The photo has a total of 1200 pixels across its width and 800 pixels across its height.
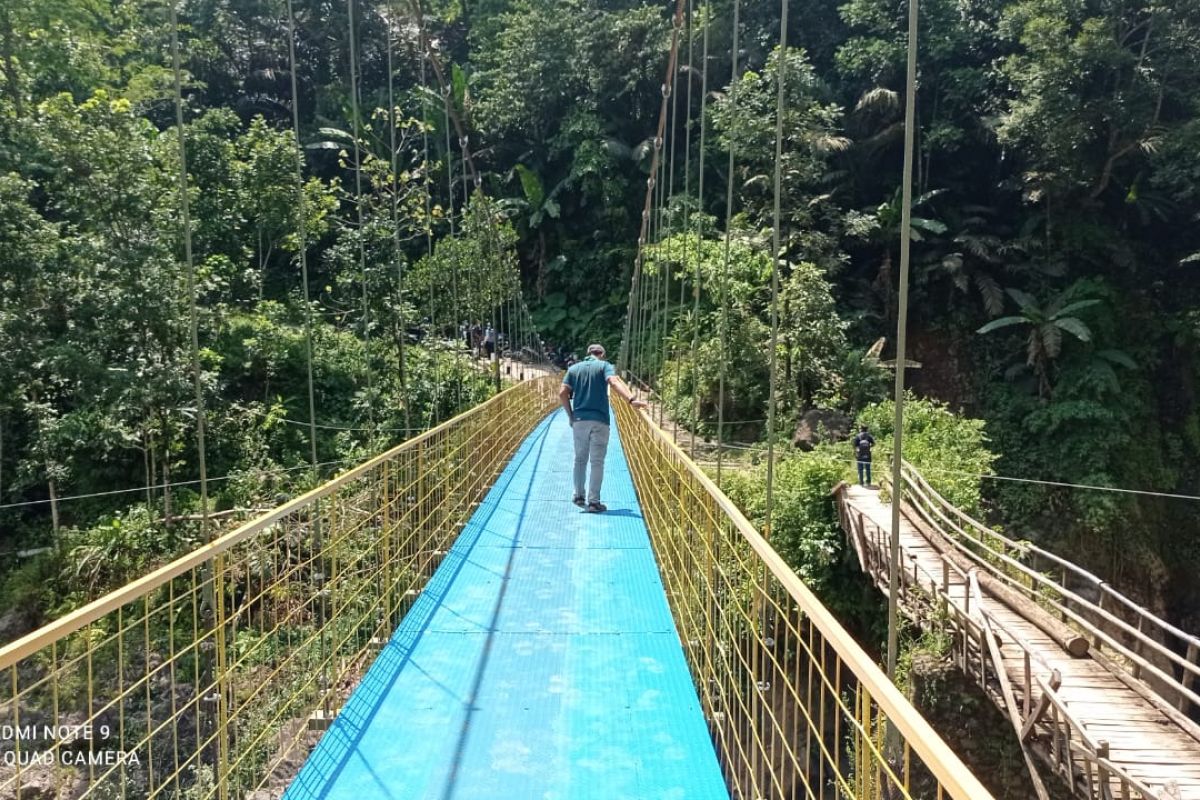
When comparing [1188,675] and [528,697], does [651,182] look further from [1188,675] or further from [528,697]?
[528,697]

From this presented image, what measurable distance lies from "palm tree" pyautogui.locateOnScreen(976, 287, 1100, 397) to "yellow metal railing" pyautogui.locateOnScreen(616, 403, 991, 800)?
49.1 feet

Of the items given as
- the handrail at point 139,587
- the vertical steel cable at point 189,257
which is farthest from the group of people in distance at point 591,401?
the vertical steel cable at point 189,257

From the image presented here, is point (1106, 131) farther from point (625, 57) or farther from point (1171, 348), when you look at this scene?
point (625, 57)

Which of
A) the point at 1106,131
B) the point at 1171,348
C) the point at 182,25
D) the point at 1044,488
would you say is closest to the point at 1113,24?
the point at 1106,131

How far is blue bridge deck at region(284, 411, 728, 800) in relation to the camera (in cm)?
247

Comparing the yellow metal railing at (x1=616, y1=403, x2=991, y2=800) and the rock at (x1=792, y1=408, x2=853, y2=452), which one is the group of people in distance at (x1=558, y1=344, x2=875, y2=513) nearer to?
the yellow metal railing at (x1=616, y1=403, x2=991, y2=800)

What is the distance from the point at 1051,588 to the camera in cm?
820

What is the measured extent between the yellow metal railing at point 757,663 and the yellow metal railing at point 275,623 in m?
1.30

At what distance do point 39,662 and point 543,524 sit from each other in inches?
284

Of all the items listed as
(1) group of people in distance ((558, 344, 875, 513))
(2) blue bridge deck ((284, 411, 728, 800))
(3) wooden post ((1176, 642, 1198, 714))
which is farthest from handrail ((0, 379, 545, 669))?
(3) wooden post ((1176, 642, 1198, 714))

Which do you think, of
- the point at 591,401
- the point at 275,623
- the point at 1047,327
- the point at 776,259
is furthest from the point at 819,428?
the point at 275,623

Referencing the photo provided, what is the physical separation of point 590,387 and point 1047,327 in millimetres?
15299

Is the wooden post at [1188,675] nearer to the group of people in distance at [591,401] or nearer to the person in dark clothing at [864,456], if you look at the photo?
the group of people in distance at [591,401]

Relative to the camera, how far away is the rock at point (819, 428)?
1452 centimetres
